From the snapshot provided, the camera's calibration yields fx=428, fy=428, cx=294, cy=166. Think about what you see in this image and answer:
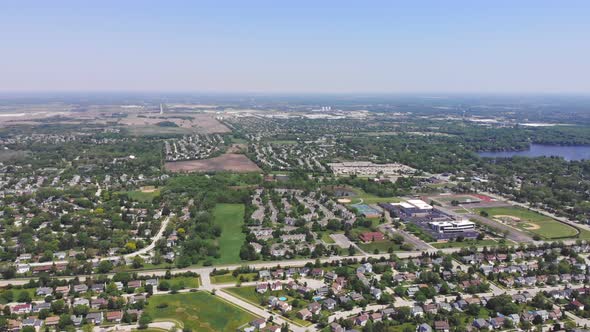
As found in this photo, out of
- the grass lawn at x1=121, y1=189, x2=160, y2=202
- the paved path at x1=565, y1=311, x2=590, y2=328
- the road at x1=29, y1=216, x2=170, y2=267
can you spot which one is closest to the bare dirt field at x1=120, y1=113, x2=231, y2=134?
the grass lawn at x1=121, y1=189, x2=160, y2=202

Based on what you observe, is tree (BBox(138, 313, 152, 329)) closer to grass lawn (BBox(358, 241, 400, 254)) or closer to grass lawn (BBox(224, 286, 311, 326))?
grass lawn (BBox(224, 286, 311, 326))

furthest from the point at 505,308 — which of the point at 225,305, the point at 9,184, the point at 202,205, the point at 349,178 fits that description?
the point at 9,184

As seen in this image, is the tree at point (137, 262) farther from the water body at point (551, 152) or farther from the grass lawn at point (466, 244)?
the water body at point (551, 152)

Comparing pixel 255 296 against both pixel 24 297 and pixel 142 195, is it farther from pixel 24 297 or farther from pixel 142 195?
pixel 142 195

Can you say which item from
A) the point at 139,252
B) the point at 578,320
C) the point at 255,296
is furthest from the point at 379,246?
the point at 139,252

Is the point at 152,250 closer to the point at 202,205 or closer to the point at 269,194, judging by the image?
the point at 202,205

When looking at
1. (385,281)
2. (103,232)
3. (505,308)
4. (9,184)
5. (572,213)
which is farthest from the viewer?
(9,184)

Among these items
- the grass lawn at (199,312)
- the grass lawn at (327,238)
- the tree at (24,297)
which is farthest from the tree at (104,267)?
the grass lawn at (327,238)
